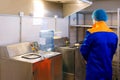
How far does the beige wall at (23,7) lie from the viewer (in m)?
2.39

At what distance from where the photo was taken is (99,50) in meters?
2.37

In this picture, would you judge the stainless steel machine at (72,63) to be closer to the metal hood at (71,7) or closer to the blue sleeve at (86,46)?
the blue sleeve at (86,46)

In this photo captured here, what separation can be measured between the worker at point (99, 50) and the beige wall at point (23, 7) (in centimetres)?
114

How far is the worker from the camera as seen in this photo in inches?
93.2

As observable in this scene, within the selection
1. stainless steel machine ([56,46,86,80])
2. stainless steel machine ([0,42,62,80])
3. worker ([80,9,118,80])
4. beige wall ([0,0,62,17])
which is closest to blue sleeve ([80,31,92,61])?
worker ([80,9,118,80])

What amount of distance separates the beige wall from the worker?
114 cm

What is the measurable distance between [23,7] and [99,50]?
4.62 ft

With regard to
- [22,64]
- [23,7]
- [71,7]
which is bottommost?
[22,64]

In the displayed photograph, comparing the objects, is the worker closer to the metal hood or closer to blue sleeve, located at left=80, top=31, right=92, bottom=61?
blue sleeve, located at left=80, top=31, right=92, bottom=61

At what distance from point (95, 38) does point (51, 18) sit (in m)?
1.39

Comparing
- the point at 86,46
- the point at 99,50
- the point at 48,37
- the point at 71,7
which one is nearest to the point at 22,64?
the point at 86,46

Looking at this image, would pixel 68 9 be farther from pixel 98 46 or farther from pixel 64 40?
pixel 98 46

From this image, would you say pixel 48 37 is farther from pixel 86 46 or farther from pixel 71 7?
pixel 86 46

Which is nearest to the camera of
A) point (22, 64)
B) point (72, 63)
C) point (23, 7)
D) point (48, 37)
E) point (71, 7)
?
point (22, 64)
